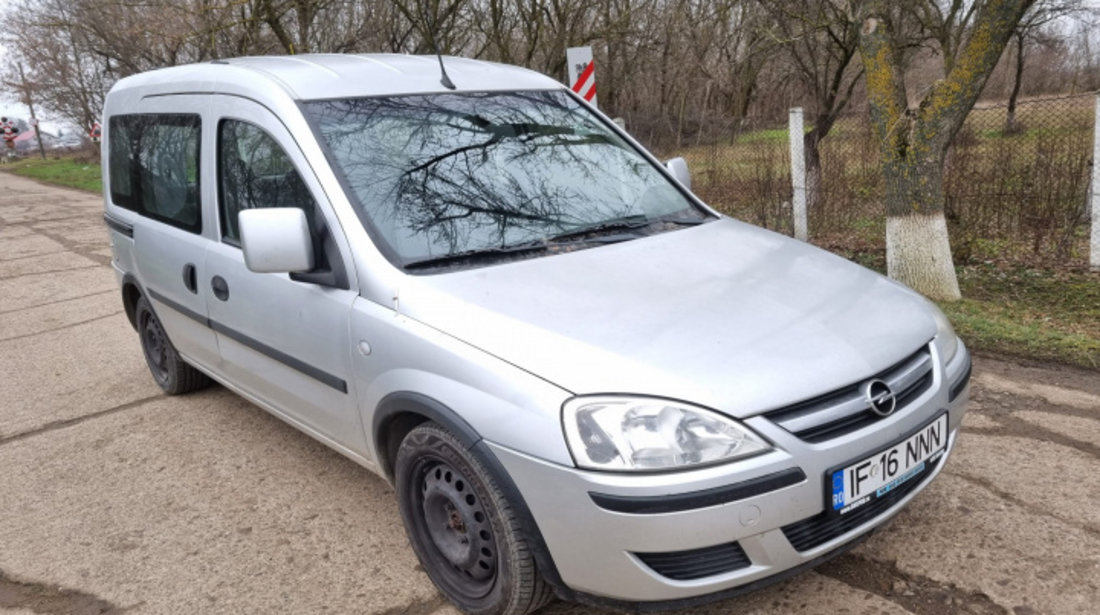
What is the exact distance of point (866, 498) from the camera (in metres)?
2.40

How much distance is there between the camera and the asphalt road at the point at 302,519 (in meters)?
2.79

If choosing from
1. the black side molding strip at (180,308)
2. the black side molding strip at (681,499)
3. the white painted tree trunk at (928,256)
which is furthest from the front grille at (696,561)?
the white painted tree trunk at (928,256)

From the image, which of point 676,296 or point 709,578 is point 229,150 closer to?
point 676,296

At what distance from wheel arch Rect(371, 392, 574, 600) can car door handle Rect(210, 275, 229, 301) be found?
1218mm

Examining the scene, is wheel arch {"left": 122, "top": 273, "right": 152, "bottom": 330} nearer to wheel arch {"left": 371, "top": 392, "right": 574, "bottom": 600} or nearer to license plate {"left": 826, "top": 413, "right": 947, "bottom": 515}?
wheel arch {"left": 371, "top": 392, "right": 574, "bottom": 600}

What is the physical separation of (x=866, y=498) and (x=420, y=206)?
1.76m

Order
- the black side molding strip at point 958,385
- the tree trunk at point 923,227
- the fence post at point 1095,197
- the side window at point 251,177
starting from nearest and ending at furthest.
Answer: the black side molding strip at point 958,385 < the side window at point 251,177 < the tree trunk at point 923,227 < the fence post at point 1095,197

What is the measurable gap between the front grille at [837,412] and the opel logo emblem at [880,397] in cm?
1

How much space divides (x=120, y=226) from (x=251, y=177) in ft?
6.08

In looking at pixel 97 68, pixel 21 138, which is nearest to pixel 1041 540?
pixel 97 68

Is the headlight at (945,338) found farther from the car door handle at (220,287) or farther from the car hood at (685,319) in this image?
the car door handle at (220,287)

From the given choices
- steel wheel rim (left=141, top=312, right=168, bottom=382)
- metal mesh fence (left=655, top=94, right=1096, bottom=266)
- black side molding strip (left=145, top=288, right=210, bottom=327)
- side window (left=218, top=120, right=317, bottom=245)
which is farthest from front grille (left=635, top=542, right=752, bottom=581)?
metal mesh fence (left=655, top=94, right=1096, bottom=266)

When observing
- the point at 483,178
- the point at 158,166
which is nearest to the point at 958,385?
the point at 483,178

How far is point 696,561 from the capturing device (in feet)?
7.34
